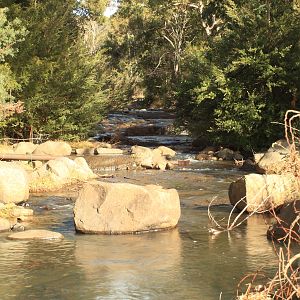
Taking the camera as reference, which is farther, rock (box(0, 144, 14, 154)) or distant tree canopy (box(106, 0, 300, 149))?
distant tree canopy (box(106, 0, 300, 149))

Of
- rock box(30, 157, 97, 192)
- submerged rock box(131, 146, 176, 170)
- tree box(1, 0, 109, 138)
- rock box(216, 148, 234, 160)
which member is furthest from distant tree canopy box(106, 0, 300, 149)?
rock box(30, 157, 97, 192)

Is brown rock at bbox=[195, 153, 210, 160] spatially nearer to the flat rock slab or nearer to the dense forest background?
the dense forest background

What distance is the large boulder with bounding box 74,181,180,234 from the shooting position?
13875 mm

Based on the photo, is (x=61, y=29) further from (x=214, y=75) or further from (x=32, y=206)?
(x=32, y=206)

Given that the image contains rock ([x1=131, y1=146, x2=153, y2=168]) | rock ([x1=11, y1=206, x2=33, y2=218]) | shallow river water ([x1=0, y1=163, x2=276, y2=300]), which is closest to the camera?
shallow river water ([x1=0, y1=163, x2=276, y2=300])

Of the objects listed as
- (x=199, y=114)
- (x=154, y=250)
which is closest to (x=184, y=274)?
(x=154, y=250)

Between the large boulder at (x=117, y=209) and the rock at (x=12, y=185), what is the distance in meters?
3.73

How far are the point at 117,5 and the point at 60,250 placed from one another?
64.3 meters

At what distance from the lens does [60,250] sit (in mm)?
12258

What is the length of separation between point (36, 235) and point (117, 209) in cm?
186

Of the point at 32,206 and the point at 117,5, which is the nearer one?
the point at 32,206

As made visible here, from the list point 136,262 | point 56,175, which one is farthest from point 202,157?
point 136,262

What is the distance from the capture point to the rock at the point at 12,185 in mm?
16984

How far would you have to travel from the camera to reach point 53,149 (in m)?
28.0
